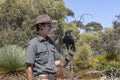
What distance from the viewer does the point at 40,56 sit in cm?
443

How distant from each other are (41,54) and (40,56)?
3 centimetres

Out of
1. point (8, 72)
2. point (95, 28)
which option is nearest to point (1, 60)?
point (8, 72)

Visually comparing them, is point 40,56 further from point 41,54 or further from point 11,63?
point 11,63

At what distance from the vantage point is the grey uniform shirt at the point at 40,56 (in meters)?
4.36

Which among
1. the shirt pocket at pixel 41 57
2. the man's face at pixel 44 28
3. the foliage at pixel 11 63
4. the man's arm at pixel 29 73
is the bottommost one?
the foliage at pixel 11 63

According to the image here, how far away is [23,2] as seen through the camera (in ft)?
79.0

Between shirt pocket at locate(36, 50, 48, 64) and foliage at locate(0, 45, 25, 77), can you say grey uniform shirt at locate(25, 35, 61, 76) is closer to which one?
shirt pocket at locate(36, 50, 48, 64)

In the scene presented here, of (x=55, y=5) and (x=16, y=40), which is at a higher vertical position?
(x=55, y=5)

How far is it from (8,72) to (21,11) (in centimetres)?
1155

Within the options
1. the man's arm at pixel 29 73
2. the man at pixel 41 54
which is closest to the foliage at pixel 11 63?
the man at pixel 41 54

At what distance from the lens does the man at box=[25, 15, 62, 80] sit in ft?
14.3

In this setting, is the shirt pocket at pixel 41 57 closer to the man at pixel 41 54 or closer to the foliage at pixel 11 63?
the man at pixel 41 54

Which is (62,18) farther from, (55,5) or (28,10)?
(28,10)

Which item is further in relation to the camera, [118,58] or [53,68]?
[118,58]
